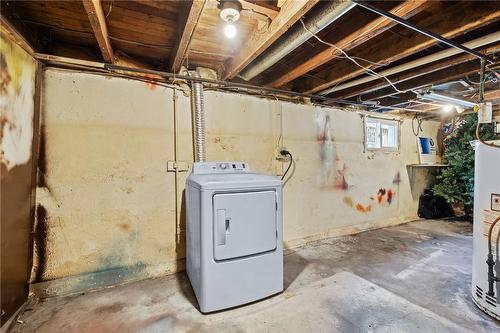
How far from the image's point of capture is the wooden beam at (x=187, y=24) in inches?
59.3

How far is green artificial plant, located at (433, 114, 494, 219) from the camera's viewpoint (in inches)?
175

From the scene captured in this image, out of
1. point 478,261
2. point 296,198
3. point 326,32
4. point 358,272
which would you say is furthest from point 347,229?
point 326,32

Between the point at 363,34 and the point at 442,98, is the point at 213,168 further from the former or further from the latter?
the point at 442,98

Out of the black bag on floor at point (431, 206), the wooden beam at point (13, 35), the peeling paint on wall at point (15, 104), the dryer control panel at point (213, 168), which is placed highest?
the wooden beam at point (13, 35)

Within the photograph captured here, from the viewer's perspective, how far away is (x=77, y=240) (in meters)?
2.23

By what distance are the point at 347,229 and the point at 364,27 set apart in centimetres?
303

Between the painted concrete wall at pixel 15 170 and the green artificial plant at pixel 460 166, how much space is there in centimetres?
626

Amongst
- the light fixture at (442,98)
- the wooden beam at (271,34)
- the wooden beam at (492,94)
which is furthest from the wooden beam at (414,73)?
the wooden beam at (271,34)

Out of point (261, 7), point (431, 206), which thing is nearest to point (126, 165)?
point (261, 7)

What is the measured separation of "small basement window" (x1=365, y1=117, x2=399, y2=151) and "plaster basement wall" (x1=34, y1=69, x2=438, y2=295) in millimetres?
1413

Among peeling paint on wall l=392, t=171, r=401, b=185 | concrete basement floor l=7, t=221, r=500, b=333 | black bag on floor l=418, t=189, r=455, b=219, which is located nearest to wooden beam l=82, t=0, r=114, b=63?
concrete basement floor l=7, t=221, r=500, b=333

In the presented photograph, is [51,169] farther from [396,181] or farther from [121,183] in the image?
[396,181]

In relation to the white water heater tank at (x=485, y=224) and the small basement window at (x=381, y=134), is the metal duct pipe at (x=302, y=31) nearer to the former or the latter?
the white water heater tank at (x=485, y=224)

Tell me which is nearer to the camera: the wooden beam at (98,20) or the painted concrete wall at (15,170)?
the wooden beam at (98,20)
